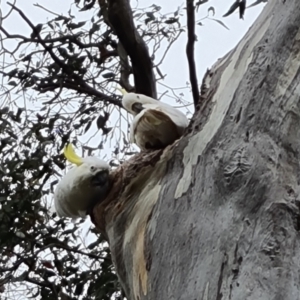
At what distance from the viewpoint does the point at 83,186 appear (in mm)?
897

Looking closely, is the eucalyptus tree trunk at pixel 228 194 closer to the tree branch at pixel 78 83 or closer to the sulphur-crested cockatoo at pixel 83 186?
the sulphur-crested cockatoo at pixel 83 186

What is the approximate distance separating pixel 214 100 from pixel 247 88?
0.09 metres

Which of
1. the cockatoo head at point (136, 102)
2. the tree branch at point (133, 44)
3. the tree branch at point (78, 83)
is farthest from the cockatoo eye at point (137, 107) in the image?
the tree branch at point (78, 83)

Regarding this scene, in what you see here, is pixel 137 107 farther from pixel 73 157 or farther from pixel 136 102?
pixel 73 157

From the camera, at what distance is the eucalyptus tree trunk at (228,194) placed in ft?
1.92

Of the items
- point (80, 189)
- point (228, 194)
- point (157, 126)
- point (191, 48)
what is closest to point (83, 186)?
point (80, 189)

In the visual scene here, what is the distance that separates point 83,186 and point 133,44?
0.48m

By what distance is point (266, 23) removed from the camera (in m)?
0.87

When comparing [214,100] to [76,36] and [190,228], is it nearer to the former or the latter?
[190,228]

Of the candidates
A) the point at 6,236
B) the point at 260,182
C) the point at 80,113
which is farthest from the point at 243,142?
the point at 80,113

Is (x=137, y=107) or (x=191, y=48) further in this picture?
(x=191, y=48)

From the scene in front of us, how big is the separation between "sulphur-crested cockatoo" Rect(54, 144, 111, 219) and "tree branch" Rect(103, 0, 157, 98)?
0.40m

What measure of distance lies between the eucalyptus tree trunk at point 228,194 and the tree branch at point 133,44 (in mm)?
357

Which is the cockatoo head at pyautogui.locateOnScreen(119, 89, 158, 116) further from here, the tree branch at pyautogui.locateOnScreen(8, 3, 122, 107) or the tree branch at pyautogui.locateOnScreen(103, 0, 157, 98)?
the tree branch at pyautogui.locateOnScreen(8, 3, 122, 107)
